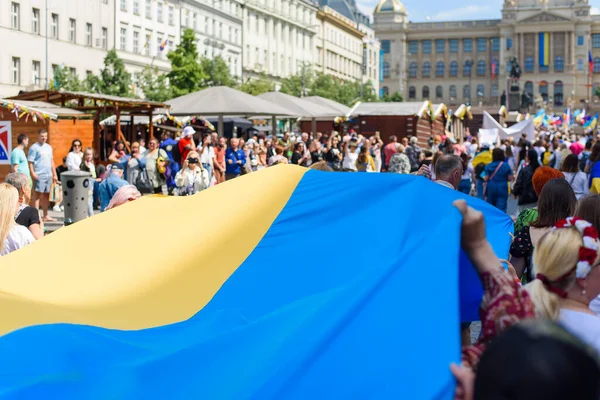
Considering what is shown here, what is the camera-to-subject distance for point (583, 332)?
3373mm

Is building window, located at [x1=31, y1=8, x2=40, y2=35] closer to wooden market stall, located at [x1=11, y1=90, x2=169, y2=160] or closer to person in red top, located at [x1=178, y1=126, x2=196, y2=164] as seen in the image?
wooden market stall, located at [x1=11, y1=90, x2=169, y2=160]

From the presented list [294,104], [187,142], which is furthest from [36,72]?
[187,142]

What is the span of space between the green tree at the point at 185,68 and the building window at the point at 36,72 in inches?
304

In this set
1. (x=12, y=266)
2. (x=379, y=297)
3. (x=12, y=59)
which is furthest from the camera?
(x=12, y=59)

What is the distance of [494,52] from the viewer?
541 feet

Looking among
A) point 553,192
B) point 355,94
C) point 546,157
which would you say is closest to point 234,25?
point 355,94

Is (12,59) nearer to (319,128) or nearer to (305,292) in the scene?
(319,128)

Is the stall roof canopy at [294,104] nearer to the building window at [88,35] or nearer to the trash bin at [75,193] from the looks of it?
the trash bin at [75,193]

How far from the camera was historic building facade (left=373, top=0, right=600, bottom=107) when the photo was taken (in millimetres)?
155125

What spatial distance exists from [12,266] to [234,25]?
83.6m

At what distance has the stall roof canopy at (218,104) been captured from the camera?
24.4 m

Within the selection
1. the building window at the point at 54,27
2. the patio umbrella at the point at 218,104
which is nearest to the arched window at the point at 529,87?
the building window at the point at 54,27

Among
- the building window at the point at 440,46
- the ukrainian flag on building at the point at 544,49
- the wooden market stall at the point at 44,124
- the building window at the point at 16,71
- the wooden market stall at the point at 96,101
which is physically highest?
the building window at the point at 440,46

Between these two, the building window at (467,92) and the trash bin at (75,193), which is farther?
the building window at (467,92)
